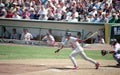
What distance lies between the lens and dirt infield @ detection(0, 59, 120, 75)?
1488cm

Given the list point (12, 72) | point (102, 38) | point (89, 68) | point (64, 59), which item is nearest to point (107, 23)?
point (102, 38)

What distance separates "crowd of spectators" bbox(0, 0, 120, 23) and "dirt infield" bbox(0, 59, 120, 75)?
628cm

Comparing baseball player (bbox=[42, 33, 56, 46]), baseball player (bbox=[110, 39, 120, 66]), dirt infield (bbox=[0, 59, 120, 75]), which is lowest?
baseball player (bbox=[42, 33, 56, 46])

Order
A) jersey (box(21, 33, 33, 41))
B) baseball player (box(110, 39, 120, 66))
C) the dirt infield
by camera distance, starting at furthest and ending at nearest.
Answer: jersey (box(21, 33, 33, 41)), baseball player (box(110, 39, 120, 66)), the dirt infield

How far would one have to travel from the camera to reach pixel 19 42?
81.9 ft

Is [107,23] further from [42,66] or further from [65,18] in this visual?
[42,66]

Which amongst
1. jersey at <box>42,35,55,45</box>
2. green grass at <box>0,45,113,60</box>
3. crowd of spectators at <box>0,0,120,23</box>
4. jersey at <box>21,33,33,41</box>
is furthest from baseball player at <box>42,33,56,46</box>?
crowd of spectators at <box>0,0,120,23</box>

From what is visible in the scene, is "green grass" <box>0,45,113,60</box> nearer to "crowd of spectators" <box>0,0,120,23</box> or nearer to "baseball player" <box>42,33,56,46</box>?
"baseball player" <box>42,33,56,46</box>

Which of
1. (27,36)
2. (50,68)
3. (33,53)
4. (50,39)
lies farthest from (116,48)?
(27,36)

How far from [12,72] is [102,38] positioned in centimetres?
1073

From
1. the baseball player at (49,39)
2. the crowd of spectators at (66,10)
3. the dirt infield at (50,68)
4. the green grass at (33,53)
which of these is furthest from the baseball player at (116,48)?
the baseball player at (49,39)

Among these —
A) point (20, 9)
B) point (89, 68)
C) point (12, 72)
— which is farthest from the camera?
point (20, 9)

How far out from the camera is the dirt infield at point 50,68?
1488 centimetres

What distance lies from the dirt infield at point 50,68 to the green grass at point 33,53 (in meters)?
1.53
